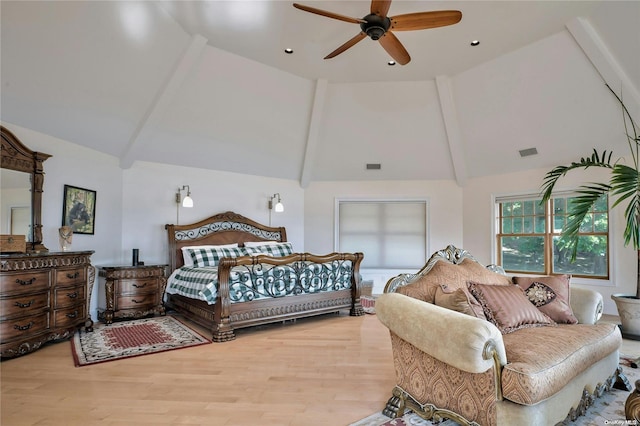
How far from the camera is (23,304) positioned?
3180mm

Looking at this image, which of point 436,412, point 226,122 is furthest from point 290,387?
point 226,122

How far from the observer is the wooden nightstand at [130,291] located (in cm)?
442

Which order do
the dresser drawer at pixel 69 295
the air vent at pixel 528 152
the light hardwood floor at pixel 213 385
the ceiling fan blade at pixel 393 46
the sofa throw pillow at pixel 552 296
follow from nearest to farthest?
the light hardwood floor at pixel 213 385
the sofa throw pillow at pixel 552 296
the ceiling fan blade at pixel 393 46
the dresser drawer at pixel 69 295
the air vent at pixel 528 152

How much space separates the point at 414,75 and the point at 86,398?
5.42 m

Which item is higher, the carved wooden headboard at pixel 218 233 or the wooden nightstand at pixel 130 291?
the carved wooden headboard at pixel 218 233

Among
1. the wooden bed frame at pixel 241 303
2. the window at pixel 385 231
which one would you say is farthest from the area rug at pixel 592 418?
the window at pixel 385 231

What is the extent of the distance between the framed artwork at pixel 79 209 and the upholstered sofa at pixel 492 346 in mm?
4118

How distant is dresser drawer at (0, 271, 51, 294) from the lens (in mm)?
3055

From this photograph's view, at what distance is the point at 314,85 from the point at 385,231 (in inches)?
130

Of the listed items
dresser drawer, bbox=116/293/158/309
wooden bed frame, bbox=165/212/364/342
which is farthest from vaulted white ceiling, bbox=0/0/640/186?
dresser drawer, bbox=116/293/158/309

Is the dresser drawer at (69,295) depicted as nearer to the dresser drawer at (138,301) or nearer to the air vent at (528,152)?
the dresser drawer at (138,301)

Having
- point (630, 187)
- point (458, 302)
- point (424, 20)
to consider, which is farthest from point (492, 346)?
point (630, 187)

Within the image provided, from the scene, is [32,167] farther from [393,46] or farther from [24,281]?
[393,46]

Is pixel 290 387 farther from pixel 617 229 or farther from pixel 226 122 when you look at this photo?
pixel 617 229
